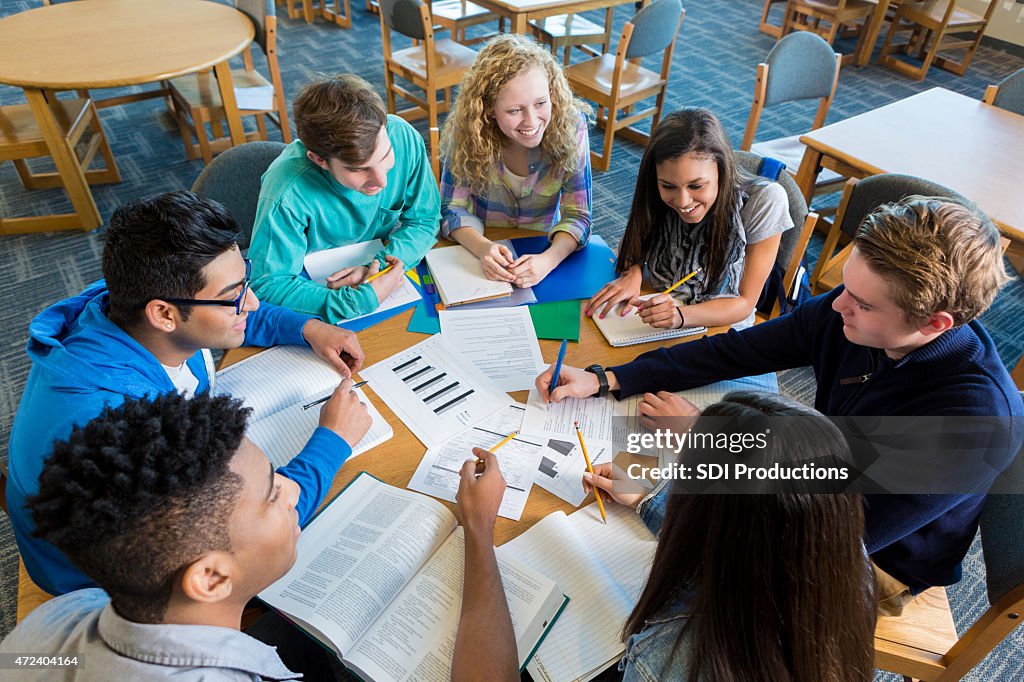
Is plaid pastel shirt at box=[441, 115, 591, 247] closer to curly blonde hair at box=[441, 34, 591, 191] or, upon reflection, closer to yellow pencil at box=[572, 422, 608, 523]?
curly blonde hair at box=[441, 34, 591, 191]

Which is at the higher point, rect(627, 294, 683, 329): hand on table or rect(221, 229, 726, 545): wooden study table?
rect(627, 294, 683, 329): hand on table

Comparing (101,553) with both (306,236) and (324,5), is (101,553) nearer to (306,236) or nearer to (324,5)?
(306,236)

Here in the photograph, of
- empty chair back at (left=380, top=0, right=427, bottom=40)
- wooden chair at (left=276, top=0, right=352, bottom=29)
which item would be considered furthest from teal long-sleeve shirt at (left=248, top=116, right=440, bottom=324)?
wooden chair at (left=276, top=0, right=352, bottom=29)

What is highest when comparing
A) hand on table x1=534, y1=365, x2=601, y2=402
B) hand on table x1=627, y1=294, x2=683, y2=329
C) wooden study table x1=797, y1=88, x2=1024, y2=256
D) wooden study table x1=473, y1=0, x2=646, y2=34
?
wooden study table x1=473, y1=0, x2=646, y2=34

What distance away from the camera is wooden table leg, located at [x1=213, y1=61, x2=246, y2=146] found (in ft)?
9.91

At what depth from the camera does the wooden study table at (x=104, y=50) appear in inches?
106

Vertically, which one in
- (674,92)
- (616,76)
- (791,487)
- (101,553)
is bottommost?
(674,92)

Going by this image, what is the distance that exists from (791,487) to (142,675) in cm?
80

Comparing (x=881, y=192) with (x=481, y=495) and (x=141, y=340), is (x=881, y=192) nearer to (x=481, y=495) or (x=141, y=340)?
(x=481, y=495)

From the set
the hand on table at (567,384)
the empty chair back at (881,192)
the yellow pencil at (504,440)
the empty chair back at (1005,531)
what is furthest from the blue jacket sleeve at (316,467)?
the empty chair back at (881,192)

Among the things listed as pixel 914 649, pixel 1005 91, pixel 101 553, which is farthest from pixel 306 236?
pixel 1005 91

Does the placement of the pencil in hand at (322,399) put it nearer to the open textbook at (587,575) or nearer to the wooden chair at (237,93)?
the open textbook at (587,575)

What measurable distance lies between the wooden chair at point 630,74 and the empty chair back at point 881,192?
1.70m

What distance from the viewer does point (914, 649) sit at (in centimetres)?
117
